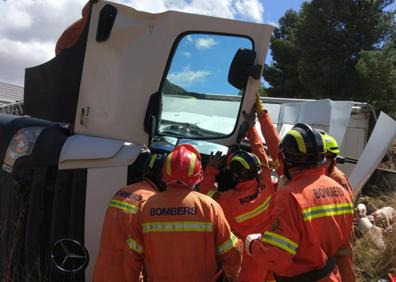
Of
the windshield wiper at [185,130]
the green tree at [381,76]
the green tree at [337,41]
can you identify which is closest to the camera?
the windshield wiper at [185,130]

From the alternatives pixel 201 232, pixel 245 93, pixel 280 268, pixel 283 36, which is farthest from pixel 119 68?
pixel 283 36

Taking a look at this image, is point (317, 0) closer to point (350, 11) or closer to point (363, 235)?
point (350, 11)

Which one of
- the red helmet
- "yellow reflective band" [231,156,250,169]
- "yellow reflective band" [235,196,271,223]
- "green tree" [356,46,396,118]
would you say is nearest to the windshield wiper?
"yellow reflective band" [231,156,250,169]

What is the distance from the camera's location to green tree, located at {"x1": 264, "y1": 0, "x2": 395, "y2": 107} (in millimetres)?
17828

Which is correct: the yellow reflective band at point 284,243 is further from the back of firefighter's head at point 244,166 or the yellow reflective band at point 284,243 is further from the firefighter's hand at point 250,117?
the firefighter's hand at point 250,117

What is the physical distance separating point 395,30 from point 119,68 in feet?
56.7

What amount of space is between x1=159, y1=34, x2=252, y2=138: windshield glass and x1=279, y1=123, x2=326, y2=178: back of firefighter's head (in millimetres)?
1079

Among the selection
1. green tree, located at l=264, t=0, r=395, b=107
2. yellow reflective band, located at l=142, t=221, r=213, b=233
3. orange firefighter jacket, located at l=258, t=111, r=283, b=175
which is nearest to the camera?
yellow reflective band, located at l=142, t=221, r=213, b=233

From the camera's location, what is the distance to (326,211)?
2.41 metres

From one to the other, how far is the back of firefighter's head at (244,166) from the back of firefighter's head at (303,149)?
808 millimetres

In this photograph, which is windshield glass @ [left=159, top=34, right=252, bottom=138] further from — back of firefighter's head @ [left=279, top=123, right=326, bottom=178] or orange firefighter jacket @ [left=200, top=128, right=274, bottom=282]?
back of firefighter's head @ [left=279, top=123, right=326, bottom=178]

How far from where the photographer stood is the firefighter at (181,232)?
8.14 feet

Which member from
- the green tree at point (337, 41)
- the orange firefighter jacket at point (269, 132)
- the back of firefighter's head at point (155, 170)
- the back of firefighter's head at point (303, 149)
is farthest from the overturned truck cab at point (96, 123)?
the green tree at point (337, 41)

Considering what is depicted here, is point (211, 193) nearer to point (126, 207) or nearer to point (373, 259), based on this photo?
point (126, 207)
